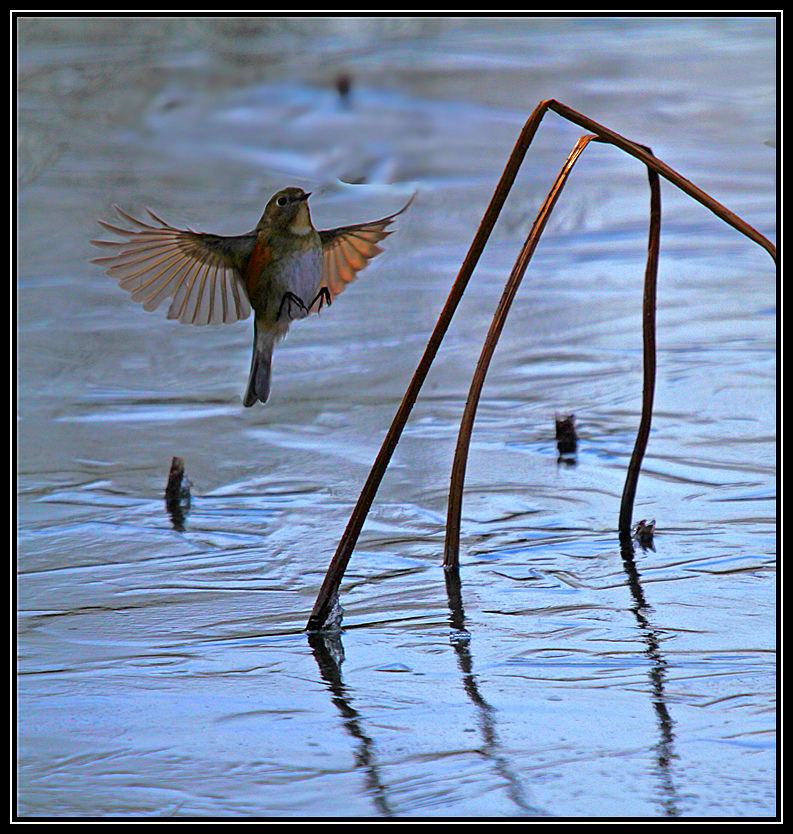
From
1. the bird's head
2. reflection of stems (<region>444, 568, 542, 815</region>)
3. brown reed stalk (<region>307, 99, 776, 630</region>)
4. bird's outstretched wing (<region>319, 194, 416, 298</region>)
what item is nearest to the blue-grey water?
Answer: reflection of stems (<region>444, 568, 542, 815</region>)

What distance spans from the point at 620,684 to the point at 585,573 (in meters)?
0.43

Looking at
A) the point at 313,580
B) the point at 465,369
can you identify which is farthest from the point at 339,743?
the point at 465,369

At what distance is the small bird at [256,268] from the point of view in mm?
1976

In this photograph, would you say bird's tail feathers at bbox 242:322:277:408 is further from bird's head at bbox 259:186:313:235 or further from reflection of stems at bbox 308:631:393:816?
reflection of stems at bbox 308:631:393:816

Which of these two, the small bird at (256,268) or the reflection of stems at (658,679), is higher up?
the small bird at (256,268)

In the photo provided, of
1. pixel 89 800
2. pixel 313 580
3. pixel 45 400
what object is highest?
pixel 45 400

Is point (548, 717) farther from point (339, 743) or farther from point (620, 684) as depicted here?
point (339, 743)

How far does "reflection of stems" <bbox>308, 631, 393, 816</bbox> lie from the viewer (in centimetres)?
167

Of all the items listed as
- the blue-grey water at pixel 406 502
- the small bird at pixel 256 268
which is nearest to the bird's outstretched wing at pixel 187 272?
the small bird at pixel 256 268

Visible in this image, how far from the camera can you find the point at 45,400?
338cm

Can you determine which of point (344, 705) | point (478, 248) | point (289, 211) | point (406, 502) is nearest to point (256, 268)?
point (289, 211)

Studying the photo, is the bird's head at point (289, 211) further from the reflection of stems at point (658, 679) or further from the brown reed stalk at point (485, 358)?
the reflection of stems at point (658, 679)

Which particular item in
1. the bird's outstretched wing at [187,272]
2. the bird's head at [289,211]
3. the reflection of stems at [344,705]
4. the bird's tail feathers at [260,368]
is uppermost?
the bird's head at [289,211]

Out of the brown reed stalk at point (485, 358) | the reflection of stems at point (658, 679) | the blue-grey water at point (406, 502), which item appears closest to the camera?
the reflection of stems at point (658, 679)
